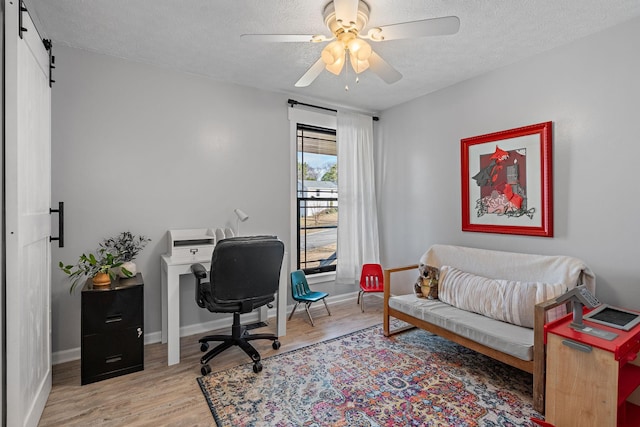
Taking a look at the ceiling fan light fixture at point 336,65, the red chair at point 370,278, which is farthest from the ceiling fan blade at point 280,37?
the red chair at point 370,278

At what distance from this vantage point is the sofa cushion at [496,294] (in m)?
2.20

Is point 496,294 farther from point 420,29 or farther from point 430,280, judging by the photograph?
point 420,29

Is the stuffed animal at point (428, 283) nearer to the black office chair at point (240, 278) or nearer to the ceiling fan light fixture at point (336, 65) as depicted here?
the black office chair at point (240, 278)

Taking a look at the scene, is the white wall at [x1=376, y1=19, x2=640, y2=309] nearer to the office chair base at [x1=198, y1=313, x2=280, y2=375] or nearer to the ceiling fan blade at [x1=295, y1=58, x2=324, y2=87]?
the ceiling fan blade at [x1=295, y1=58, x2=324, y2=87]

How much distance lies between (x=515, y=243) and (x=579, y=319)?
1.11 metres

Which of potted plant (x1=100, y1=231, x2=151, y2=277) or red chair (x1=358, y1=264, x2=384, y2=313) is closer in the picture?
potted plant (x1=100, y1=231, x2=151, y2=277)

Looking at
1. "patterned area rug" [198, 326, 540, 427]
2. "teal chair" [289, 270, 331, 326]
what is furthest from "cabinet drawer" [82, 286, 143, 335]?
"teal chair" [289, 270, 331, 326]

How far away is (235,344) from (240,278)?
0.62 meters

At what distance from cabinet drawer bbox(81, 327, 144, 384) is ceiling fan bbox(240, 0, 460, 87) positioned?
7.23 feet

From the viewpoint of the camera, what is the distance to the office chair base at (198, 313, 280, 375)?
233 cm

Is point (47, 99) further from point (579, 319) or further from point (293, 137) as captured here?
point (579, 319)

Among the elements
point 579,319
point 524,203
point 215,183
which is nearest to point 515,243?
point 524,203

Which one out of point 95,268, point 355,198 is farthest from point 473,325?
point 95,268

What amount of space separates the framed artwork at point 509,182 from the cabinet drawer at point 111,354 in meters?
3.06
